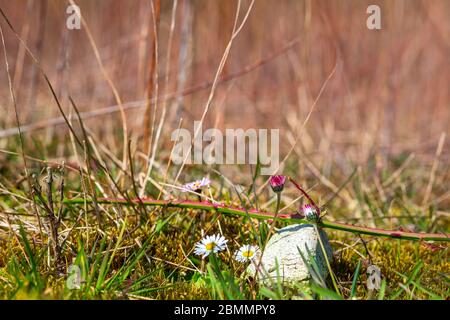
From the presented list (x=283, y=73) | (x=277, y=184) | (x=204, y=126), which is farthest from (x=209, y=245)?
(x=283, y=73)

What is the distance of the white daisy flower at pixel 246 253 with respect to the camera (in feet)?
4.08

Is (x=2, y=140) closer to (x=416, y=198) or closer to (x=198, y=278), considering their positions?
(x=198, y=278)

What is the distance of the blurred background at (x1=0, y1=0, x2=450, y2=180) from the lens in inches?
112

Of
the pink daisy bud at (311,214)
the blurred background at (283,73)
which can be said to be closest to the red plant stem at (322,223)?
the pink daisy bud at (311,214)

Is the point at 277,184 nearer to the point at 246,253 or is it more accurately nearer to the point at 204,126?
the point at 246,253

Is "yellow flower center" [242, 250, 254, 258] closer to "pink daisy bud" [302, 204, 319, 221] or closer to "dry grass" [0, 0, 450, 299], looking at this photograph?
"dry grass" [0, 0, 450, 299]

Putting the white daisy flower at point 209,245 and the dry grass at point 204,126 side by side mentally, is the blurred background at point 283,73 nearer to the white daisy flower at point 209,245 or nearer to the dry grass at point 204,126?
the dry grass at point 204,126

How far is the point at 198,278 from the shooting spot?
126cm

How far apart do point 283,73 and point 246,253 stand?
290 centimetres

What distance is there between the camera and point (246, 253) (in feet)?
4.15

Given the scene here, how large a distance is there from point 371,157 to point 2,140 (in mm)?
1810

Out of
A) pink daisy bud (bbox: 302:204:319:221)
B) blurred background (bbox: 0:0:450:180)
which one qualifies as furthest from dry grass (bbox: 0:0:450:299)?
pink daisy bud (bbox: 302:204:319:221)

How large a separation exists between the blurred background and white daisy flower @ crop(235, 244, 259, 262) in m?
1.35

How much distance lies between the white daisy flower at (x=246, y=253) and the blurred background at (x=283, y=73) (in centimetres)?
135
